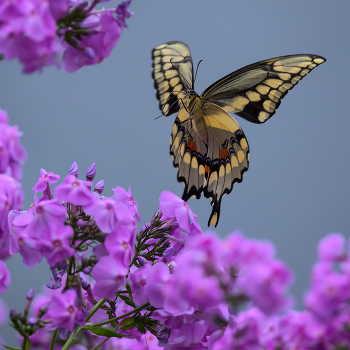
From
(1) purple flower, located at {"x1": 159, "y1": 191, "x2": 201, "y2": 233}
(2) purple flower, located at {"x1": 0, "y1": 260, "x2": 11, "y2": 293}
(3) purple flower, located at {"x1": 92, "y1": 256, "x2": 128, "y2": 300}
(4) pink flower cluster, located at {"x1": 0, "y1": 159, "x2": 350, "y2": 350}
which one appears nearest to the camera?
(4) pink flower cluster, located at {"x1": 0, "y1": 159, "x2": 350, "y2": 350}

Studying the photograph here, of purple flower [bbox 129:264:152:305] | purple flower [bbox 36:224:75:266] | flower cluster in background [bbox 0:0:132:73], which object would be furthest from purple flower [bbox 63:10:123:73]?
purple flower [bbox 129:264:152:305]

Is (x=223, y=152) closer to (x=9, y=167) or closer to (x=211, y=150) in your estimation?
(x=211, y=150)

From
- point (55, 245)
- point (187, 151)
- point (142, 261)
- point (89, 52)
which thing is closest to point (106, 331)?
point (142, 261)

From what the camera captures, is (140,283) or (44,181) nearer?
(140,283)

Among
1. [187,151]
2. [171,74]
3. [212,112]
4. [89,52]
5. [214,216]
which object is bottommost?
[89,52]

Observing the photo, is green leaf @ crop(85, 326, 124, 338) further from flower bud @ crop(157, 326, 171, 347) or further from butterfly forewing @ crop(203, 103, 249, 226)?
butterfly forewing @ crop(203, 103, 249, 226)

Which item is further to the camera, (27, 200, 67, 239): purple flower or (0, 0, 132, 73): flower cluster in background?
(27, 200, 67, 239): purple flower

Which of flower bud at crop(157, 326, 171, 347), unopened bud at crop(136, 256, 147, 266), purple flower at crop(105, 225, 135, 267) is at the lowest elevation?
flower bud at crop(157, 326, 171, 347)

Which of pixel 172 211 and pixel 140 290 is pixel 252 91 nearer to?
pixel 172 211
